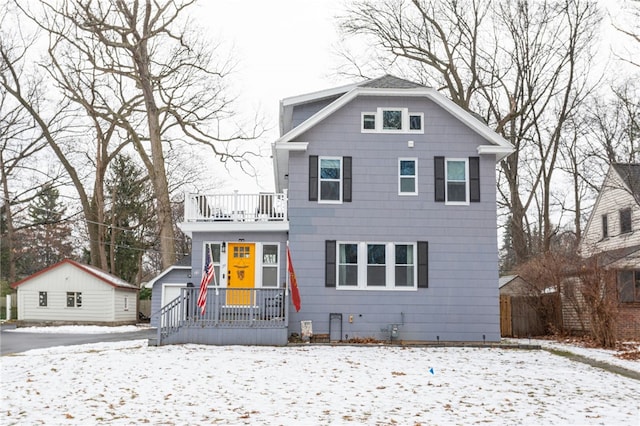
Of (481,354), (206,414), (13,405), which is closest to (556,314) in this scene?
(481,354)

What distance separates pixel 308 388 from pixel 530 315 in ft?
46.9

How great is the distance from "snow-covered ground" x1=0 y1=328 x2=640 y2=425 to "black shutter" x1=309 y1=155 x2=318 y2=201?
4845mm

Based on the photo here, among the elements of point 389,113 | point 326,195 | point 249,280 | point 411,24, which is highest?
point 411,24

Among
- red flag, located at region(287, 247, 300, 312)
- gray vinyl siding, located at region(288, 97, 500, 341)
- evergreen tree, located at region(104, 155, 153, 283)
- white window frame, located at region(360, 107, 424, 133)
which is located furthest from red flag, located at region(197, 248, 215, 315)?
evergreen tree, located at region(104, 155, 153, 283)

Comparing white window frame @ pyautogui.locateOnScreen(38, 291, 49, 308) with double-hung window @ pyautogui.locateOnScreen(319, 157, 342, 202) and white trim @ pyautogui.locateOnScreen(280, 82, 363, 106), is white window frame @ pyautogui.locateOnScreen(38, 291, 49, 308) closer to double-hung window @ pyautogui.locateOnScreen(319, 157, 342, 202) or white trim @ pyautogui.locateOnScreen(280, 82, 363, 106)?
white trim @ pyautogui.locateOnScreen(280, 82, 363, 106)

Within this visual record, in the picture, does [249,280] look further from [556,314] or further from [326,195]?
[556,314]

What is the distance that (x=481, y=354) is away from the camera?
53.4 feet

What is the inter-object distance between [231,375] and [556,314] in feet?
48.3

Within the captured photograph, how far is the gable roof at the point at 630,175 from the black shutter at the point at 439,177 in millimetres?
7396

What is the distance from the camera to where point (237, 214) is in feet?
62.7

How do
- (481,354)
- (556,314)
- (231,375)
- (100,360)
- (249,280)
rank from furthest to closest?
1. (556,314)
2. (249,280)
3. (481,354)
4. (100,360)
5. (231,375)

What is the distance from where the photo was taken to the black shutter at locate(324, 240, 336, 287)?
1858cm

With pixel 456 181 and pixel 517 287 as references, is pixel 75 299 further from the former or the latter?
pixel 456 181

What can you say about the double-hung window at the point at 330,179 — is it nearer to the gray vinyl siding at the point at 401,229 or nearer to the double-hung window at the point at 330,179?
the double-hung window at the point at 330,179
